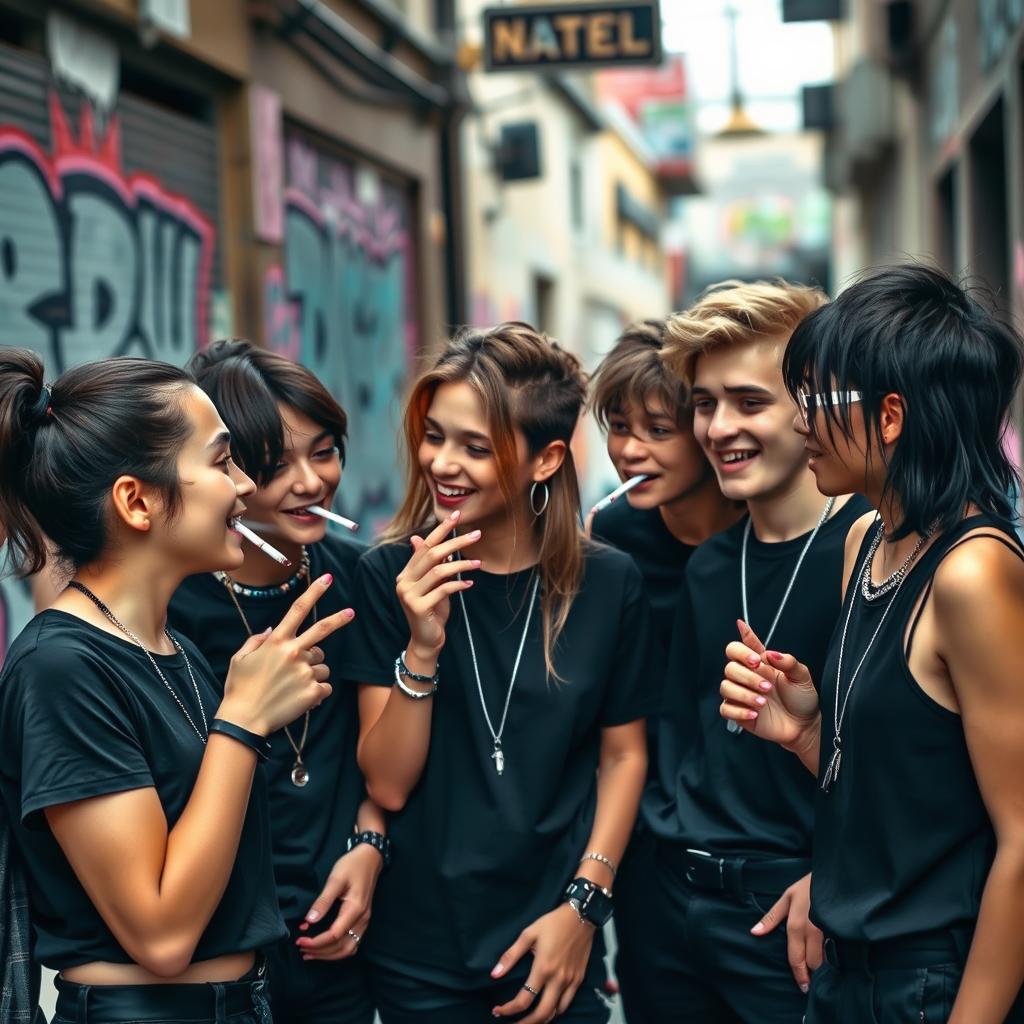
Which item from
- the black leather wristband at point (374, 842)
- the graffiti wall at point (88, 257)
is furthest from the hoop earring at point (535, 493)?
the graffiti wall at point (88, 257)

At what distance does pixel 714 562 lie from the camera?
2.93 metres

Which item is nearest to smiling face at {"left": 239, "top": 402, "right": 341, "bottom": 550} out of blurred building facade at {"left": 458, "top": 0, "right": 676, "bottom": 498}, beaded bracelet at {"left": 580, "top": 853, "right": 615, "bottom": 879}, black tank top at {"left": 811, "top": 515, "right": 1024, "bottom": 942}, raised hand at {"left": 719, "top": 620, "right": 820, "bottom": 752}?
beaded bracelet at {"left": 580, "top": 853, "right": 615, "bottom": 879}

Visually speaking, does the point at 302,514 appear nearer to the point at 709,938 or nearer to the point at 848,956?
the point at 709,938

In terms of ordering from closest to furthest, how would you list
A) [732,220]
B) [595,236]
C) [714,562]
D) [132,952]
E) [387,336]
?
1. [132,952]
2. [714,562]
3. [387,336]
4. [595,236]
5. [732,220]

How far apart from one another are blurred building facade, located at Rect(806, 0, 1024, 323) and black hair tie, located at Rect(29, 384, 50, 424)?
3869mm

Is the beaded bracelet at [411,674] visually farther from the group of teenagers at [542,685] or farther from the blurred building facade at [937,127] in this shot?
the blurred building facade at [937,127]

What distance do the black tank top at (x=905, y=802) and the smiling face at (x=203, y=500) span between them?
107 cm

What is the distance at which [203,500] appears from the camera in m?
2.31

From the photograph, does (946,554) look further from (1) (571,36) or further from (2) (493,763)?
(1) (571,36)

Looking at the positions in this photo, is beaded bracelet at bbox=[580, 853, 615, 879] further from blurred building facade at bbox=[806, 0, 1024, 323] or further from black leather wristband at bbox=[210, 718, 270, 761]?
blurred building facade at bbox=[806, 0, 1024, 323]

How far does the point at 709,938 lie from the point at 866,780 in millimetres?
732

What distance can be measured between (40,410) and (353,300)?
8.22m

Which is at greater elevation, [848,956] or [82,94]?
[82,94]

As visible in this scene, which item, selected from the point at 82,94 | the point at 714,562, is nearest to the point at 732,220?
the point at 82,94
